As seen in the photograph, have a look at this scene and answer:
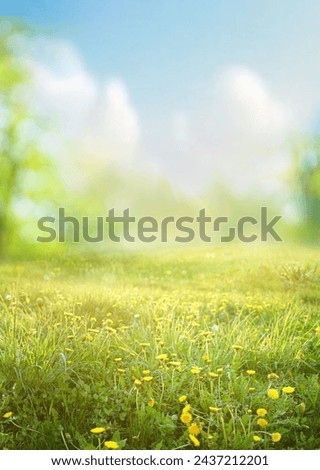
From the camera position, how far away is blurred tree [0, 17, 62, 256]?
8.17 ft

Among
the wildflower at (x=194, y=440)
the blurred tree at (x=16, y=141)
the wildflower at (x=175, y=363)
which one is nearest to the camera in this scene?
the wildflower at (x=194, y=440)

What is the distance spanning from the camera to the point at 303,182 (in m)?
2.51

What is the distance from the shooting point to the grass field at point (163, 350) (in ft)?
7.09

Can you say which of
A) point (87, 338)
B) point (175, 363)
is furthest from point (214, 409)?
point (87, 338)

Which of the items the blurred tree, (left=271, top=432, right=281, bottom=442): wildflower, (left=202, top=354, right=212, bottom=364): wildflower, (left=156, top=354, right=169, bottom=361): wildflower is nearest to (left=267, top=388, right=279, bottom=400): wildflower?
(left=271, top=432, right=281, bottom=442): wildflower

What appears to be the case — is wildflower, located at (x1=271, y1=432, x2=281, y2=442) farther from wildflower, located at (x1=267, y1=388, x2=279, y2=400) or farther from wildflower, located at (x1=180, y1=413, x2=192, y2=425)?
wildflower, located at (x1=180, y1=413, x2=192, y2=425)

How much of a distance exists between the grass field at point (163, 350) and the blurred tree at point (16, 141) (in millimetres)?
241

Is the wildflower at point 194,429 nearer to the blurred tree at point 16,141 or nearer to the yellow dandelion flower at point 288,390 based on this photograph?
the yellow dandelion flower at point 288,390

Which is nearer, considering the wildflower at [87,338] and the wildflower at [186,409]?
the wildflower at [186,409]

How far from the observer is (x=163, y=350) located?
2.30m

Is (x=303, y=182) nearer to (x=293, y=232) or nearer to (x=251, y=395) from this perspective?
(x=293, y=232)

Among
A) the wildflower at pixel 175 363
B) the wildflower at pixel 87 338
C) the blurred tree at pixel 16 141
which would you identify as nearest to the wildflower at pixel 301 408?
the wildflower at pixel 175 363

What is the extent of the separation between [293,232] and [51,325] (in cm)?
97

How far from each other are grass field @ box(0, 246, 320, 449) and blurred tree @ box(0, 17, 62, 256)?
0.24m
